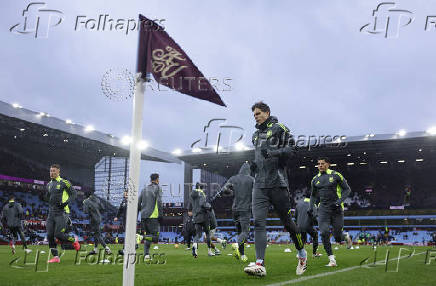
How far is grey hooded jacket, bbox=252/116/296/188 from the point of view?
5.24 meters

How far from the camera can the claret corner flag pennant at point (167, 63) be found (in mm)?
3320

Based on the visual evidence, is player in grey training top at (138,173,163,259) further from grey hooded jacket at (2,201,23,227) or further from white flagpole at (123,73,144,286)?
grey hooded jacket at (2,201,23,227)

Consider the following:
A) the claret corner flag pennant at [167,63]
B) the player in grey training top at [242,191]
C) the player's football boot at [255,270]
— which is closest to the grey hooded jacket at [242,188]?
the player in grey training top at [242,191]

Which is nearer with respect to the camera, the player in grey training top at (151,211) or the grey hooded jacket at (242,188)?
the player in grey training top at (151,211)

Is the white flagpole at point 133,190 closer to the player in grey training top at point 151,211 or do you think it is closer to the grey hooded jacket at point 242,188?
the player in grey training top at point 151,211

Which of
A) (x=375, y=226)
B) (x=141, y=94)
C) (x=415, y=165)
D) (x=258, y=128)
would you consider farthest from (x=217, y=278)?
(x=415, y=165)

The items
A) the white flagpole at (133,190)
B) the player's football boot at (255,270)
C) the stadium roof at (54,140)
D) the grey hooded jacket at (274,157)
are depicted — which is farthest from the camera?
the stadium roof at (54,140)

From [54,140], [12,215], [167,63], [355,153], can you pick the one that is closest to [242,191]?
[167,63]

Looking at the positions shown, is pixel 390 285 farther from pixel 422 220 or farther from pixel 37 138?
pixel 422 220

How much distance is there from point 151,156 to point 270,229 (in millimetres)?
16350

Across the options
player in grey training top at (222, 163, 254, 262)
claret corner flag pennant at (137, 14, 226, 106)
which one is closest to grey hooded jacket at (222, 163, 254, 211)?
player in grey training top at (222, 163, 254, 262)

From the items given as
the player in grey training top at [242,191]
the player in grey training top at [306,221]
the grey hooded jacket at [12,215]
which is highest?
the player in grey training top at [242,191]

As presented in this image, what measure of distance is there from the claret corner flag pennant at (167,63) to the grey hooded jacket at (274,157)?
75.4 inches

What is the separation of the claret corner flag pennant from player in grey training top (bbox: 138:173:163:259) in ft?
19.4
